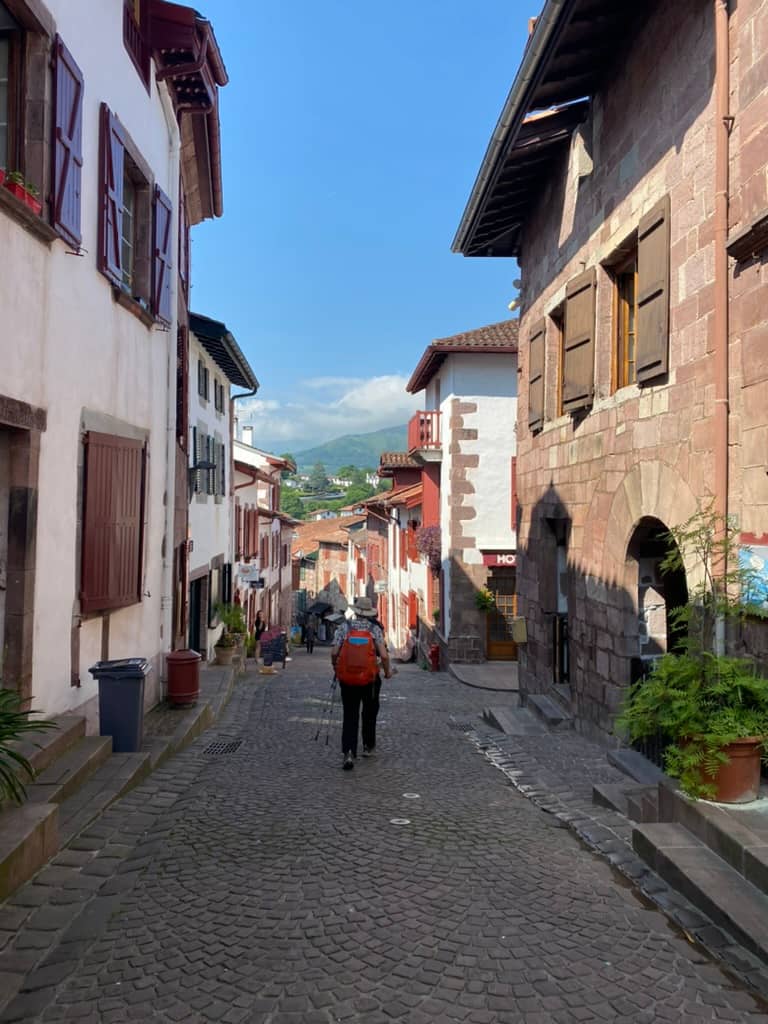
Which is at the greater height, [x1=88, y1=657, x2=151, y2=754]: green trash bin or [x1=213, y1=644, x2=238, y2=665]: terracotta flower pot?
[x1=88, y1=657, x2=151, y2=754]: green trash bin

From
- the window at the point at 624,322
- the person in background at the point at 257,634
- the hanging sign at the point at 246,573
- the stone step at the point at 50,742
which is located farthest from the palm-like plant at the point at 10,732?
the person in background at the point at 257,634

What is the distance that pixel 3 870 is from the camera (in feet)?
13.0

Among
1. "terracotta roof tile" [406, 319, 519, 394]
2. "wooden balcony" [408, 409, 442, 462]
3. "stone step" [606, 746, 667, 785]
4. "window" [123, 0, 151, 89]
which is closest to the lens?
"stone step" [606, 746, 667, 785]

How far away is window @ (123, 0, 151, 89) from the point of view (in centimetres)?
836

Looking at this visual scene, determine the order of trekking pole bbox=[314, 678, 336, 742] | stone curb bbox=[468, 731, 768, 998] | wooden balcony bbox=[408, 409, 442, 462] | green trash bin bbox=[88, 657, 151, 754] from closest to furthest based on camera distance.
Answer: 1. stone curb bbox=[468, 731, 768, 998]
2. green trash bin bbox=[88, 657, 151, 754]
3. trekking pole bbox=[314, 678, 336, 742]
4. wooden balcony bbox=[408, 409, 442, 462]

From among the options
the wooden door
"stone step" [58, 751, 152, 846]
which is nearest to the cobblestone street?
"stone step" [58, 751, 152, 846]

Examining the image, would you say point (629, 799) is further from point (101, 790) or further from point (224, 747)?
point (224, 747)

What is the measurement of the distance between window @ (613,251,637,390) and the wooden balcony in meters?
12.3

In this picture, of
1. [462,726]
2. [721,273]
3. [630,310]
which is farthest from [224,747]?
[721,273]

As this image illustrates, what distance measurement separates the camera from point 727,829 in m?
4.26

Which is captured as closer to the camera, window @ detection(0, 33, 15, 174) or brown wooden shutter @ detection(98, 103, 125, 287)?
window @ detection(0, 33, 15, 174)

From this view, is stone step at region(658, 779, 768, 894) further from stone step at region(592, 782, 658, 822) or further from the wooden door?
the wooden door

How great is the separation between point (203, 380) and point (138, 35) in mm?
9331

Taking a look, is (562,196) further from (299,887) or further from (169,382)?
(299,887)
